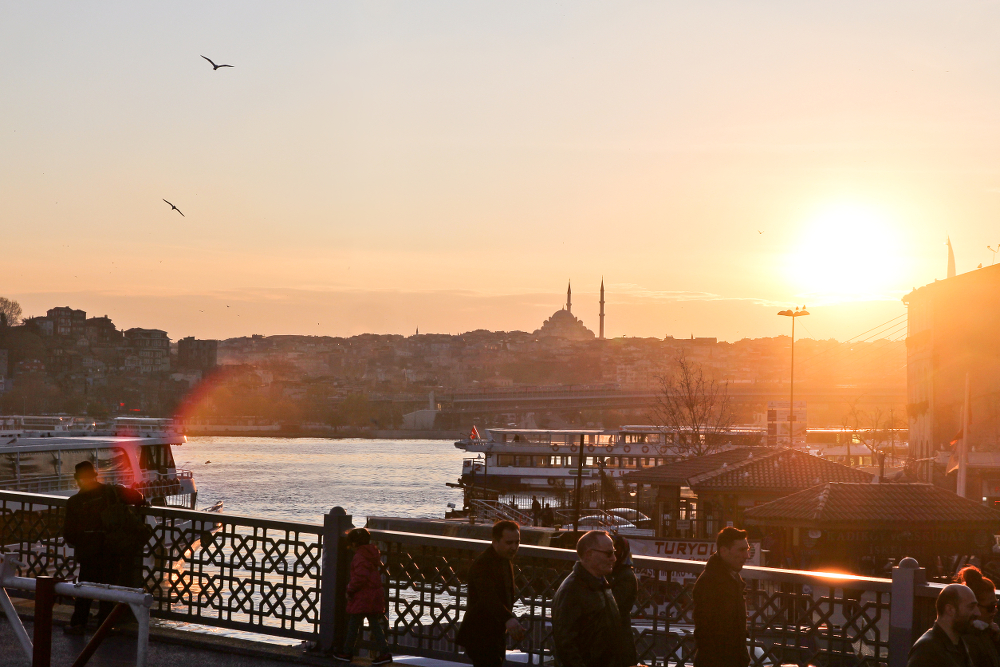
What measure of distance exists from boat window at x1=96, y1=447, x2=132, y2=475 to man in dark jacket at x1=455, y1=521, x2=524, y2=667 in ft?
96.9

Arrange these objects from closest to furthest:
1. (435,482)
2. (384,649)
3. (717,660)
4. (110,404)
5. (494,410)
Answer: (717,660)
(384,649)
(435,482)
(494,410)
(110,404)

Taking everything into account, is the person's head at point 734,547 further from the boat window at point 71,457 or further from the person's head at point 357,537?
the boat window at point 71,457

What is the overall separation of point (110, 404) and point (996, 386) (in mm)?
139991

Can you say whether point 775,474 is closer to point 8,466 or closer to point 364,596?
point 8,466

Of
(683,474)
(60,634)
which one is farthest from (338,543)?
(683,474)

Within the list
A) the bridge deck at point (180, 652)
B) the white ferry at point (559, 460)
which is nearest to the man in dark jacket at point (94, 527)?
the bridge deck at point (180, 652)

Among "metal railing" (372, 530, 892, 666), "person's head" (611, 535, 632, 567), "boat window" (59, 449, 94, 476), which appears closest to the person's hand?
"person's head" (611, 535, 632, 567)

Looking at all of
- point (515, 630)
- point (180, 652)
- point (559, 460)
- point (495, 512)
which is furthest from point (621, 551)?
point (559, 460)

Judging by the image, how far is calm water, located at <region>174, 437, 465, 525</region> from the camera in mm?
60312

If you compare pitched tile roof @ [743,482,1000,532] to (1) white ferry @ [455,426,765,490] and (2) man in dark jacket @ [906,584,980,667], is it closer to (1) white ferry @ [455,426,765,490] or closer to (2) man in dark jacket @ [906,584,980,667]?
(2) man in dark jacket @ [906,584,980,667]

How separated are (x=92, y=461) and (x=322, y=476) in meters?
53.9

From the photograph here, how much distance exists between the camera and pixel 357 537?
8180 mm

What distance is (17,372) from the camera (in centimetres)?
17250

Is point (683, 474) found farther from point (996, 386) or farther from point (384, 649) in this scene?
point (996, 386)
